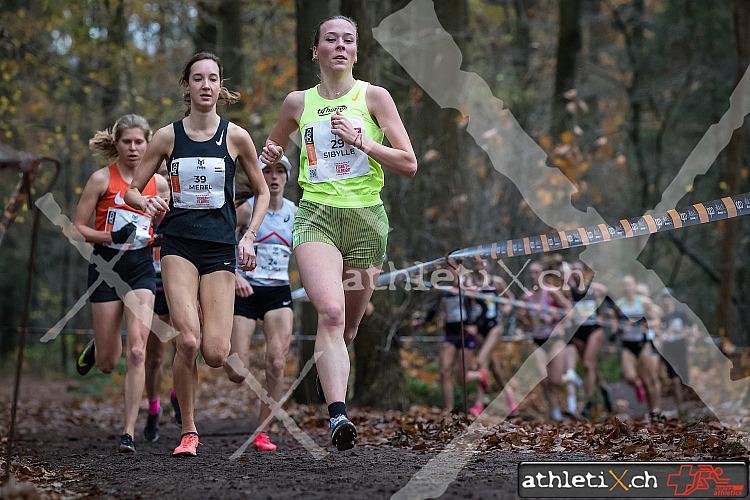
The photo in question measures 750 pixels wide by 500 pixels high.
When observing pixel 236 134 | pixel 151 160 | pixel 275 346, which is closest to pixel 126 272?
pixel 275 346

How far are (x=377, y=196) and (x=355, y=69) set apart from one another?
194 inches

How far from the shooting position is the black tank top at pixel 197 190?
595cm

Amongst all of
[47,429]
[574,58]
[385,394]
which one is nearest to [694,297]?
[574,58]

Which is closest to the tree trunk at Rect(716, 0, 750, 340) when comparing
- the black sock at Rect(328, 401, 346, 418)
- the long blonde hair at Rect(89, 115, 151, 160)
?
the long blonde hair at Rect(89, 115, 151, 160)

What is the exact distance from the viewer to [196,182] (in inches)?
234

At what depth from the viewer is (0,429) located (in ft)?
32.3

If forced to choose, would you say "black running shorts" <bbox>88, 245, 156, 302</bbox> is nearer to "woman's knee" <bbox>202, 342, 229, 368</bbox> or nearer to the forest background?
the forest background

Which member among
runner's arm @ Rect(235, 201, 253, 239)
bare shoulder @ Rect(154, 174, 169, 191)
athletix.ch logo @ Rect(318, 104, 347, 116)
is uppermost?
athletix.ch logo @ Rect(318, 104, 347, 116)

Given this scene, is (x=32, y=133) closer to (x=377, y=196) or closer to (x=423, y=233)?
(x=423, y=233)

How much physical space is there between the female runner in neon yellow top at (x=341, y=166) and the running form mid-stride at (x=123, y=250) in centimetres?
214

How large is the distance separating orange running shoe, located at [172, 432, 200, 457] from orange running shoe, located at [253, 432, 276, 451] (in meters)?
1.03

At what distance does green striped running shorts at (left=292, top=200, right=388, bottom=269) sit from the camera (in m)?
5.57

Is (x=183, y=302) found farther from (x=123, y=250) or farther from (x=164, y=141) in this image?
(x=123, y=250)

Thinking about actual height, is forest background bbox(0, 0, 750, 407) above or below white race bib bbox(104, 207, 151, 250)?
above
